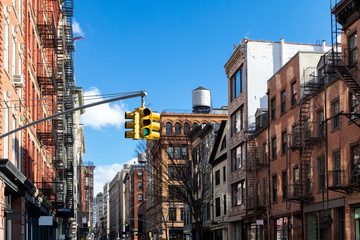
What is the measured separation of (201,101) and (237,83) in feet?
143

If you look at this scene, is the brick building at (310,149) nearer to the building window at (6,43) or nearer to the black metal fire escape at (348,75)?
the black metal fire escape at (348,75)

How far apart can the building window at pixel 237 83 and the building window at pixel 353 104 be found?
899 inches

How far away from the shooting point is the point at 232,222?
56531mm

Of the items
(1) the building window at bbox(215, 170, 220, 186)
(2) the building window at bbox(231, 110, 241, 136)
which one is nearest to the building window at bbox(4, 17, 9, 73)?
(2) the building window at bbox(231, 110, 241, 136)

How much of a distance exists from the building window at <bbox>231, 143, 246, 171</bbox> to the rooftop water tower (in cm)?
4311

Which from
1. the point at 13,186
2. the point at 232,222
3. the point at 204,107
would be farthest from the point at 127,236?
the point at 13,186

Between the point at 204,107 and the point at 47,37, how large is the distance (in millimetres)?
59935

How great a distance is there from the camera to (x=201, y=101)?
9981cm

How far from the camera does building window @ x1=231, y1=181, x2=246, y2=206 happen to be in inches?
2073

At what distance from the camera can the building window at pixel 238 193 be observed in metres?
52.7

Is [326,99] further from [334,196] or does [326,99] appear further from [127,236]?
[127,236]

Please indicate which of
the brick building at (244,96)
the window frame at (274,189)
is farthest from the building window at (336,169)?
the brick building at (244,96)

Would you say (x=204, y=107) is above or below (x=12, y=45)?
above

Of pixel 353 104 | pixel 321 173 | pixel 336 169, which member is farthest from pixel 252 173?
pixel 353 104
